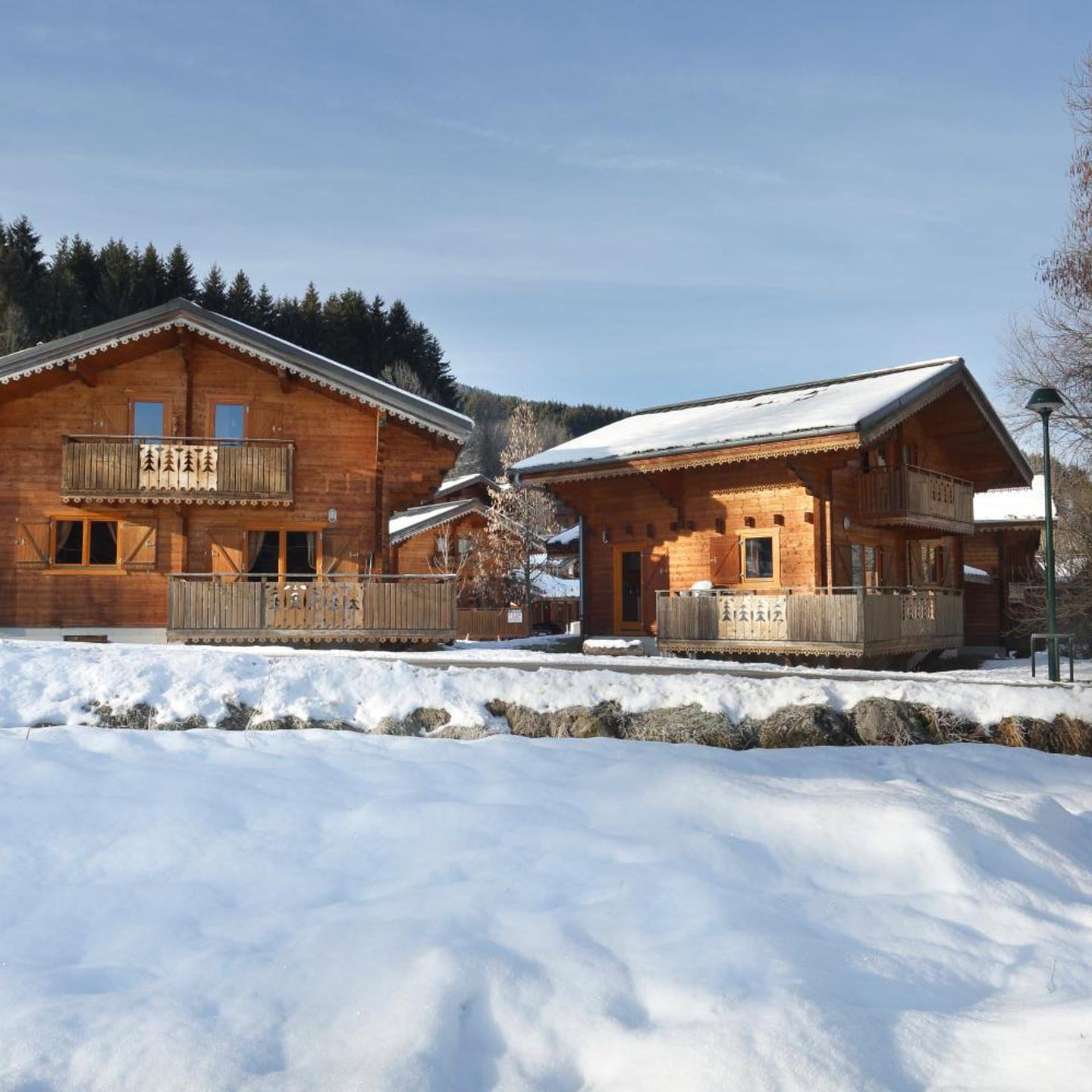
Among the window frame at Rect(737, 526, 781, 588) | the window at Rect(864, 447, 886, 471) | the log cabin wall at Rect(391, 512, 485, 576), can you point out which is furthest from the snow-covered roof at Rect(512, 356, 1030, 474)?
the log cabin wall at Rect(391, 512, 485, 576)

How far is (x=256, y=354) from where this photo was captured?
20.2 metres

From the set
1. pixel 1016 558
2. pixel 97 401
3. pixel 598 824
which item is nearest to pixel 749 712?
pixel 598 824

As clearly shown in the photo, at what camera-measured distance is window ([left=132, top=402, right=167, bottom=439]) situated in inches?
822

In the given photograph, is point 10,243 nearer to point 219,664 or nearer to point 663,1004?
point 219,664

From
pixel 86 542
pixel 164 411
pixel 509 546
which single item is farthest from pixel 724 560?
pixel 509 546

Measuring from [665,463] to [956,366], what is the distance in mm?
7597

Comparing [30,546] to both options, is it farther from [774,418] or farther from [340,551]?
[774,418]

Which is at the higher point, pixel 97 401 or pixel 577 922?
pixel 97 401

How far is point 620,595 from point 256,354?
10.4 m

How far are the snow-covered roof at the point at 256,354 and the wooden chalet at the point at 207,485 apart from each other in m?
0.04

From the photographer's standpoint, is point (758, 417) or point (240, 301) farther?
point (240, 301)

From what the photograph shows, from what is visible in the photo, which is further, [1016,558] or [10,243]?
[10,243]

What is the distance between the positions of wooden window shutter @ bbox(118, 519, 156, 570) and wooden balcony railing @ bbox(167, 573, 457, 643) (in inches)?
78.0

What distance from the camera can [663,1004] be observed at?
4.47m
